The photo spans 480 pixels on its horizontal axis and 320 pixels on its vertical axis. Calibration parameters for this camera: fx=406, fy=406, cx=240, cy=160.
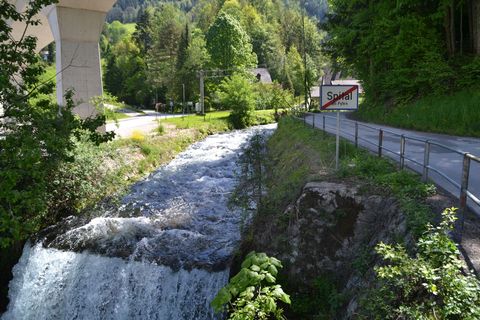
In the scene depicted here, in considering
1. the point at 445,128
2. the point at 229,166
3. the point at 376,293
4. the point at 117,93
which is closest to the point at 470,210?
the point at 376,293

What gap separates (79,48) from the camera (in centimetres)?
1698

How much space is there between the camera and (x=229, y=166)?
19500 mm

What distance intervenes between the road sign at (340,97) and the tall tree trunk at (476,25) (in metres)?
14.1

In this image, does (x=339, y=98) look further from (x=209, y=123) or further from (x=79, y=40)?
(x=209, y=123)

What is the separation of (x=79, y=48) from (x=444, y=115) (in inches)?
620

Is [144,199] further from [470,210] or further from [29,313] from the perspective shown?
[470,210]

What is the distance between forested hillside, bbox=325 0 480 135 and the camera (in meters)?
18.2

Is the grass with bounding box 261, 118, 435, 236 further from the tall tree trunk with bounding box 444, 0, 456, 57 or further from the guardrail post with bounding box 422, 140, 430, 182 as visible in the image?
the tall tree trunk with bounding box 444, 0, 456, 57

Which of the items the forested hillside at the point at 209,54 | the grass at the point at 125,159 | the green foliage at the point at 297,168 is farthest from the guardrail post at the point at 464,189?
the forested hillside at the point at 209,54

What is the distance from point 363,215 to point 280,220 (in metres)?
1.67

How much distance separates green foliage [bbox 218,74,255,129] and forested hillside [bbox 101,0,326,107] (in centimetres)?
781

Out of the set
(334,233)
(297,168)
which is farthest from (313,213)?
(297,168)

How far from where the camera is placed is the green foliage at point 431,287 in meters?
3.78

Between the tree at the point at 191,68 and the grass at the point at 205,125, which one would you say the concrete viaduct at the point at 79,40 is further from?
the tree at the point at 191,68
